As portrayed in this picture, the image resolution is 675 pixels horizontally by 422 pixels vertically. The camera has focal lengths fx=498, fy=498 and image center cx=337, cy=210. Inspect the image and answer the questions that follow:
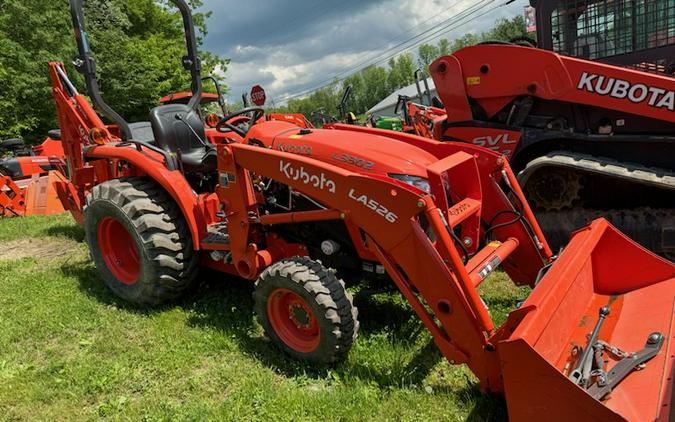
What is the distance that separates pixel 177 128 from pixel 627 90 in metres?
3.96

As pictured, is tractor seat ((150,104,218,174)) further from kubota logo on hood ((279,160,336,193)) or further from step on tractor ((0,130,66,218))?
step on tractor ((0,130,66,218))

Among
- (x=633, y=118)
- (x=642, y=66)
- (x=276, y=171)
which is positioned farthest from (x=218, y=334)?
(x=642, y=66)

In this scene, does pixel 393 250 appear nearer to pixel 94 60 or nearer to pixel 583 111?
pixel 583 111

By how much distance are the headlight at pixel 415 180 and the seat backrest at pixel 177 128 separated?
2241 millimetres

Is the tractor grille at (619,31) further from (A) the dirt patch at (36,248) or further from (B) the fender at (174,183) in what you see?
(A) the dirt patch at (36,248)

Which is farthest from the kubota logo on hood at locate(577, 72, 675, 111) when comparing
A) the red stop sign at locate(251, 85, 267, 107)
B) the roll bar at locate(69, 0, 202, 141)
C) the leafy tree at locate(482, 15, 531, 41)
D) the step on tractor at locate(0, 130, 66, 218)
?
the leafy tree at locate(482, 15, 531, 41)

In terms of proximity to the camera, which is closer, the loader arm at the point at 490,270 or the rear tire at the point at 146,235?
the loader arm at the point at 490,270

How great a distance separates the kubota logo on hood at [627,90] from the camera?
13.6 ft

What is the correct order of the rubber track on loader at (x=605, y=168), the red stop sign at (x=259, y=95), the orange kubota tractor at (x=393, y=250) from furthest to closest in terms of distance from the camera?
the red stop sign at (x=259, y=95), the rubber track on loader at (x=605, y=168), the orange kubota tractor at (x=393, y=250)

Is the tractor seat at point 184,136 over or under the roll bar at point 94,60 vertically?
under

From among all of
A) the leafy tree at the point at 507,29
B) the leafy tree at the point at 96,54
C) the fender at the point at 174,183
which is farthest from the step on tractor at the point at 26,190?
the leafy tree at the point at 507,29

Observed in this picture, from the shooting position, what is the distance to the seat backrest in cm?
439

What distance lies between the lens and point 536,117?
4828 mm

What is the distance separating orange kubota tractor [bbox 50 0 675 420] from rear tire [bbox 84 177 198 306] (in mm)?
14
